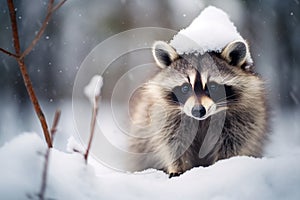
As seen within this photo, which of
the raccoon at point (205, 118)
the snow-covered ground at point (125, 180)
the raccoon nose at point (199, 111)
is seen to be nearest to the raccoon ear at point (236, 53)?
the raccoon at point (205, 118)

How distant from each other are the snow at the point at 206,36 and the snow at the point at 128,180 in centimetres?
115

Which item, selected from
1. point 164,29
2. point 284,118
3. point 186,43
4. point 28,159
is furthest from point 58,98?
point 28,159

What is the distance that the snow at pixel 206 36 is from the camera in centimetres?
279

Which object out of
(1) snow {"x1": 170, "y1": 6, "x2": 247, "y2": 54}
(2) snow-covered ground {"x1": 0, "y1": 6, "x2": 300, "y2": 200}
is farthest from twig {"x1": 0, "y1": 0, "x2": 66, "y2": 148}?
(1) snow {"x1": 170, "y1": 6, "x2": 247, "y2": 54}

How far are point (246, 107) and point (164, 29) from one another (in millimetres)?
4481

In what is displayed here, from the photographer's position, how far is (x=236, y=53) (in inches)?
111

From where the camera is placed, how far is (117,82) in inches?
325

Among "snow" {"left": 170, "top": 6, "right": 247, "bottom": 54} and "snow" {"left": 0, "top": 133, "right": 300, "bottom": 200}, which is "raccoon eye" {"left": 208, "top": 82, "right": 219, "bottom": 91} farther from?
"snow" {"left": 0, "top": 133, "right": 300, "bottom": 200}

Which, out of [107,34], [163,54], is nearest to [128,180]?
[163,54]

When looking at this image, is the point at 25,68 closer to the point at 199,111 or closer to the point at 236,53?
the point at 199,111

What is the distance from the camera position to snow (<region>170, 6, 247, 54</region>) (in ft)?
9.17

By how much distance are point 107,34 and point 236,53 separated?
16.7 ft

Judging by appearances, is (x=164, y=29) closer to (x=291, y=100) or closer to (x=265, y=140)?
(x=291, y=100)

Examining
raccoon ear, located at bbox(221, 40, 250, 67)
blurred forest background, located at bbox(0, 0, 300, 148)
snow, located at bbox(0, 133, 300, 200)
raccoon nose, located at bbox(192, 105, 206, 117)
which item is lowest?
snow, located at bbox(0, 133, 300, 200)
